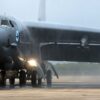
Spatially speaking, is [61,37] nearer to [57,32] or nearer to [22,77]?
[57,32]

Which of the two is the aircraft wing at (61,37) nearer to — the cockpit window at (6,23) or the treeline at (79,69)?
the cockpit window at (6,23)

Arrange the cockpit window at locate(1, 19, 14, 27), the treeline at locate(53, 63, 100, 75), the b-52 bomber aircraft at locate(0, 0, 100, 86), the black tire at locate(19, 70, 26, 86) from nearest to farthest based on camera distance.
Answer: the cockpit window at locate(1, 19, 14, 27)
the b-52 bomber aircraft at locate(0, 0, 100, 86)
the black tire at locate(19, 70, 26, 86)
the treeline at locate(53, 63, 100, 75)

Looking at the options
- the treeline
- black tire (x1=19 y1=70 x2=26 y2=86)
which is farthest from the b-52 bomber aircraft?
the treeline

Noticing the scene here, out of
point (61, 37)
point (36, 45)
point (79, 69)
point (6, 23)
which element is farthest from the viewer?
point (79, 69)

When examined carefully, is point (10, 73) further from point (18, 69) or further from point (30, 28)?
point (30, 28)

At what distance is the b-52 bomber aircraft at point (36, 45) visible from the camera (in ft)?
80.2

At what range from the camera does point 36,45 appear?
2714 centimetres

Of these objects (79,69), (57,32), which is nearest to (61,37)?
(57,32)

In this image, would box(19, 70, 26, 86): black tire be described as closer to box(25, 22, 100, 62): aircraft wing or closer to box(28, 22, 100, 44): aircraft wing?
box(25, 22, 100, 62): aircraft wing

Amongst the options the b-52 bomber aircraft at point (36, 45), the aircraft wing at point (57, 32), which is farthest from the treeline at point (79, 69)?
the aircraft wing at point (57, 32)

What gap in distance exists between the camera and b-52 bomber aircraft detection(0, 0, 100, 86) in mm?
24453

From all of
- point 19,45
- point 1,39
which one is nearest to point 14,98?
point 1,39

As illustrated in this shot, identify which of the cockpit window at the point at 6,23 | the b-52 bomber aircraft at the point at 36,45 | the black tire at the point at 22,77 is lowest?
the black tire at the point at 22,77

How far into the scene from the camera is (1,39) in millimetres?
23172
